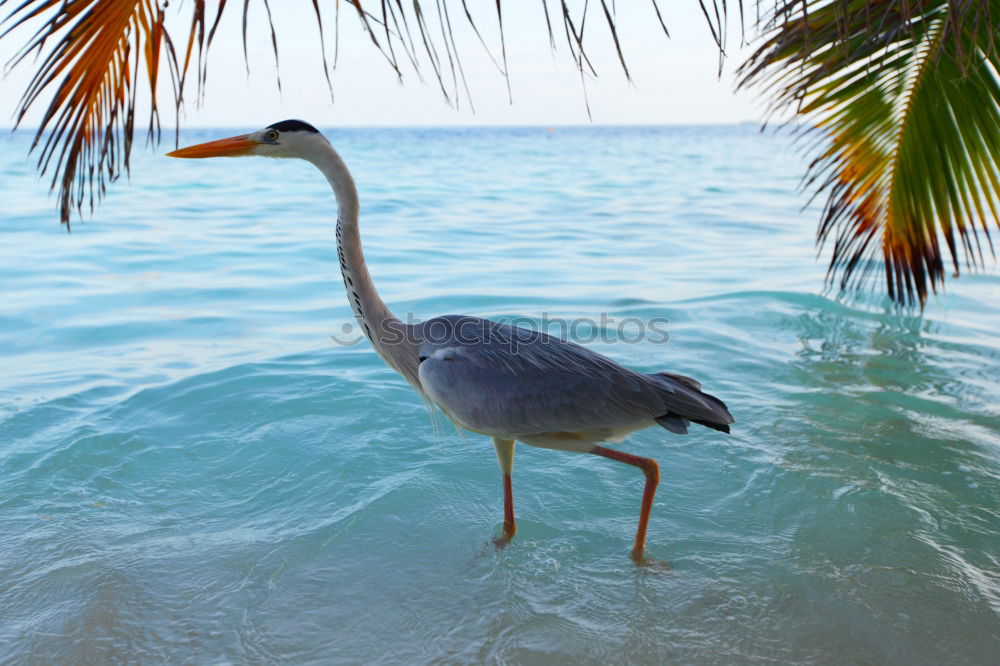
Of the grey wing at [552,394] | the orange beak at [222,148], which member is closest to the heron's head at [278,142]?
the orange beak at [222,148]

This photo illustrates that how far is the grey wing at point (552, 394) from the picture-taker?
3592 mm

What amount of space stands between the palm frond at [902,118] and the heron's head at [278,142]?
89.0 inches

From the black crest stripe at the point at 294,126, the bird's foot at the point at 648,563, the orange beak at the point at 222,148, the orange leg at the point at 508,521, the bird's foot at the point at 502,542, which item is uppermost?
the black crest stripe at the point at 294,126

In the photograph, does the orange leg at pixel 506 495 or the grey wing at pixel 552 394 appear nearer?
the grey wing at pixel 552 394

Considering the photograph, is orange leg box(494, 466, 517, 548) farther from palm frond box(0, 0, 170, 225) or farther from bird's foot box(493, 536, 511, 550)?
palm frond box(0, 0, 170, 225)

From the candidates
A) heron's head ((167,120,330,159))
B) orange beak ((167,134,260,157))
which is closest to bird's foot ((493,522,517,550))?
heron's head ((167,120,330,159))

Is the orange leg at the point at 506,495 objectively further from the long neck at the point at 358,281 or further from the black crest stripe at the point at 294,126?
the black crest stripe at the point at 294,126

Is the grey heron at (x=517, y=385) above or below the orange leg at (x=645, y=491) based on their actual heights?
above

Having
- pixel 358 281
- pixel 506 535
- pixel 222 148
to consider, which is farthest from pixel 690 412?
pixel 222 148

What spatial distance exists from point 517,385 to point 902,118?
10.0 feet

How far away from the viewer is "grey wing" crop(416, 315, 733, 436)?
11.8 feet

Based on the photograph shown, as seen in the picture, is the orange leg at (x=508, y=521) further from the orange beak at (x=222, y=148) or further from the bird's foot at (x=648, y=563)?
the orange beak at (x=222, y=148)

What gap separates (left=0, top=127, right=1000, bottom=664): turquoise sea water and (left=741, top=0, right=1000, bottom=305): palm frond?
130 centimetres

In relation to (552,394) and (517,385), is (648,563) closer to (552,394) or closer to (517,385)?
(552,394)
